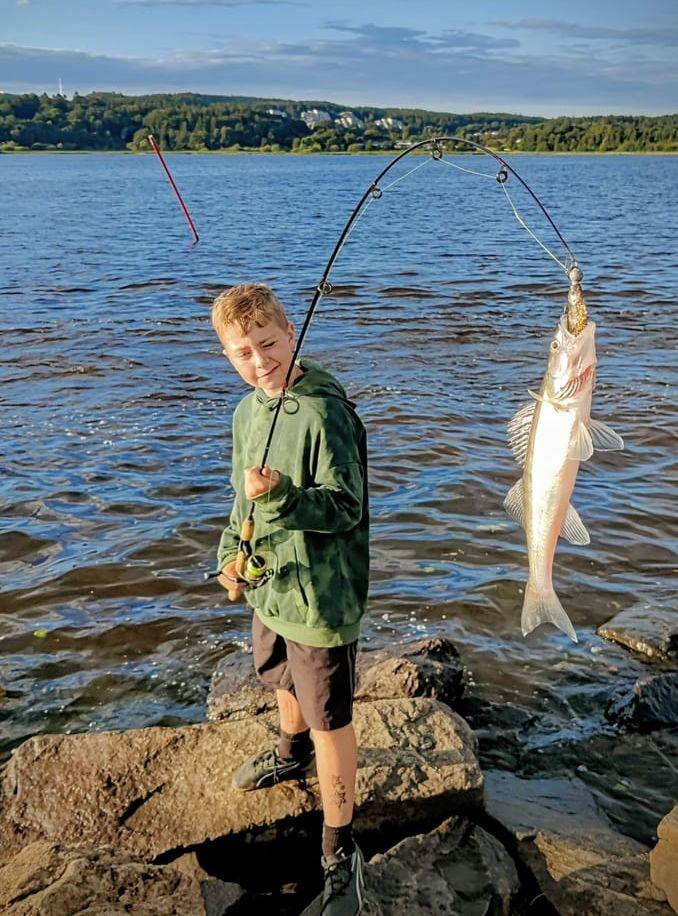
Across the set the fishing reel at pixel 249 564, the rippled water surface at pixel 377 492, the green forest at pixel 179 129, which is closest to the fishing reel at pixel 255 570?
the fishing reel at pixel 249 564

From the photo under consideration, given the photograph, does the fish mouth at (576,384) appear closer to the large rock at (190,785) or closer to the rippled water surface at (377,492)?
the large rock at (190,785)

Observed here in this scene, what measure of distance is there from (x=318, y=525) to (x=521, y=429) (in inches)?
35.8

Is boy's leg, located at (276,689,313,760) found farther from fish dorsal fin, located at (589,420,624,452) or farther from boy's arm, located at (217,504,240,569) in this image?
fish dorsal fin, located at (589,420,624,452)

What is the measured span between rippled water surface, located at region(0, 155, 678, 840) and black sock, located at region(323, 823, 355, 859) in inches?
55.7

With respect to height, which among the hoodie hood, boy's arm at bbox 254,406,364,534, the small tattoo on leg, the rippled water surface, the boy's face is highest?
the boy's face

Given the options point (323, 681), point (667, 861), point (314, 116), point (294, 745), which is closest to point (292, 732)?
point (294, 745)

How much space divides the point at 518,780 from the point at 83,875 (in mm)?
2178

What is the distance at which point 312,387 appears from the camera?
10.8ft

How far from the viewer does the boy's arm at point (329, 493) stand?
3.05 metres

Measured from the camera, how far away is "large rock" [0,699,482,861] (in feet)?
12.8

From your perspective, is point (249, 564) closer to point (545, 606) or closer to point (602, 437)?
point (545, 606)

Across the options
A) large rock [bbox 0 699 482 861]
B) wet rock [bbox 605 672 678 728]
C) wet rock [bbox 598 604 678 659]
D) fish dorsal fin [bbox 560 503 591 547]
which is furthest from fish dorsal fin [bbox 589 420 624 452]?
wet rock [bbox 598 604 678 659]

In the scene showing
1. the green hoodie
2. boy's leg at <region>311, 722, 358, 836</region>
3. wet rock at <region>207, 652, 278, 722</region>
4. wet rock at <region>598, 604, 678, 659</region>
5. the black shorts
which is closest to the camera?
the green hoodie

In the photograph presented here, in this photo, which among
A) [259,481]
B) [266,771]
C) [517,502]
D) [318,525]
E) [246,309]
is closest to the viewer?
[259,481]
